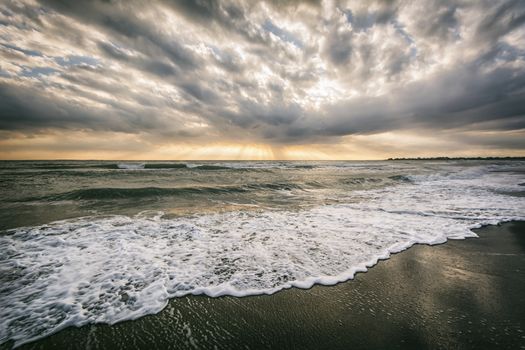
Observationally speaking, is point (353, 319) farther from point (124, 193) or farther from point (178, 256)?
point (124, 193)

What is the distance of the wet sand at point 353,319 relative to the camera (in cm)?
212

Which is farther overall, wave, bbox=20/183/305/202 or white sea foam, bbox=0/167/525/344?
wave, bbox=20/183/305/202

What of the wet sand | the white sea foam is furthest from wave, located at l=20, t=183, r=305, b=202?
the wet sand

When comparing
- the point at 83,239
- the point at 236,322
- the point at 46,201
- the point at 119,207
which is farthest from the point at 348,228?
the point at 46,201

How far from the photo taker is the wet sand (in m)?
2.12

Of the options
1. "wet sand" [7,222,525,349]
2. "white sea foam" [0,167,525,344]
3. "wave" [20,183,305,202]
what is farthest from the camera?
"wave" [20,183,305,202]

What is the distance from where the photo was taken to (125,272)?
3510 millimetres

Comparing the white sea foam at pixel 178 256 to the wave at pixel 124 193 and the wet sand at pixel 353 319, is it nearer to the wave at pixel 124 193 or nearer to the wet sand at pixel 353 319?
the wet sand at pixel 353 319

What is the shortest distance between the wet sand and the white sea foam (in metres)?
0.23

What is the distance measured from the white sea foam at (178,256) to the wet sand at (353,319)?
227mm

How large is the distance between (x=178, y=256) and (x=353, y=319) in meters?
3.08

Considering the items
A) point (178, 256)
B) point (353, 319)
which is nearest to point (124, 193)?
point (178, 256)

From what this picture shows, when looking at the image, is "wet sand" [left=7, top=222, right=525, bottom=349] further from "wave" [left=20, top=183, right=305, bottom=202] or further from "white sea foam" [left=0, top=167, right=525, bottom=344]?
"wave" [left=20, top=183, right=305, bottom=202]

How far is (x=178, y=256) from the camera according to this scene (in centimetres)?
411
